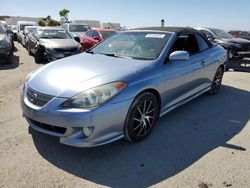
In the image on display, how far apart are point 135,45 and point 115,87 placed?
148 centimetres

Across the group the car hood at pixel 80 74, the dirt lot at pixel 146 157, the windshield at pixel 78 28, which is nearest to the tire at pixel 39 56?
the windshield at pixel 78 28

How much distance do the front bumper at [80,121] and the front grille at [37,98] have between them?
6 cm

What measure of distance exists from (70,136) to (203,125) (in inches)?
95.6

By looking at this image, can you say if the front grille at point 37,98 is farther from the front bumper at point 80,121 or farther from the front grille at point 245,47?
the front grille at point 245,47

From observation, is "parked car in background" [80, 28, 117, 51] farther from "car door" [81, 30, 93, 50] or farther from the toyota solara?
the toyota solara

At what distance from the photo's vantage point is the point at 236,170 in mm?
3320

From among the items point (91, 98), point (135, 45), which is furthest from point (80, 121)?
point (135, 45)

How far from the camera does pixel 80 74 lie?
3711 mm

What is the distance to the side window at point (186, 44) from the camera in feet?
15.5

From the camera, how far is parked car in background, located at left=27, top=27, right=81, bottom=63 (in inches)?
414

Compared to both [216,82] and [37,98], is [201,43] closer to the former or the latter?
[216,82]

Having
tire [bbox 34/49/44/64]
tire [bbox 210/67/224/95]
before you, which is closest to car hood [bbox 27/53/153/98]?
tire [bbox 210/67/224/95]

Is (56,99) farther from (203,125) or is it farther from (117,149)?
(203,125)

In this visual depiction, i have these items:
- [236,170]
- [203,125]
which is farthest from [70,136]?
[203,125]
